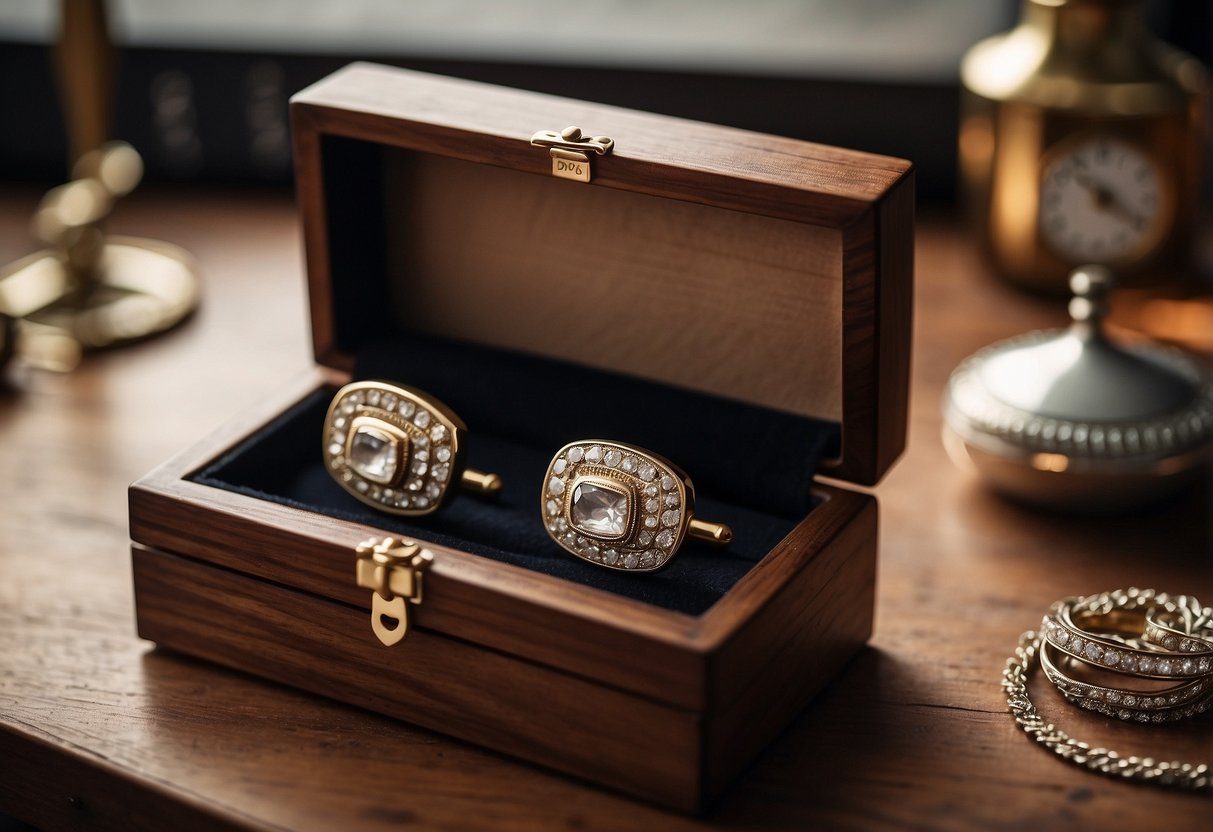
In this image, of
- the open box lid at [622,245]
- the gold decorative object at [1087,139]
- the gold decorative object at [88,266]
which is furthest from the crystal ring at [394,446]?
the gold decorative object at [1087,139]

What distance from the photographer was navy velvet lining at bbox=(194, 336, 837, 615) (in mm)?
1066

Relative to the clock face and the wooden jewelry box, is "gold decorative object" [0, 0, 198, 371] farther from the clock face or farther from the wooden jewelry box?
the clock face

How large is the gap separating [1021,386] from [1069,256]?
40 centimetres

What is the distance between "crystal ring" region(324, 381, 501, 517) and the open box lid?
0.41ft

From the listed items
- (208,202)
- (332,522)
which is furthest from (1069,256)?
(208,202)

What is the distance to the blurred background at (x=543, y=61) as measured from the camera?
1.83 m

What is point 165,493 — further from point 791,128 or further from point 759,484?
point 791,128

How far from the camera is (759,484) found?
1122 mm

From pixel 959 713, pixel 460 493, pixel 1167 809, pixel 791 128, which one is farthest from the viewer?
pixel 791 128

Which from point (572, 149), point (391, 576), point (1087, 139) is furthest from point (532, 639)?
point (1087, 139)

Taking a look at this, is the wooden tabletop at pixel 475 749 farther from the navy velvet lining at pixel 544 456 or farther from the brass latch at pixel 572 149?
the brass latch at pixel 572 149

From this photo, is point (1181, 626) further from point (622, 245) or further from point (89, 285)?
point (89, 285)

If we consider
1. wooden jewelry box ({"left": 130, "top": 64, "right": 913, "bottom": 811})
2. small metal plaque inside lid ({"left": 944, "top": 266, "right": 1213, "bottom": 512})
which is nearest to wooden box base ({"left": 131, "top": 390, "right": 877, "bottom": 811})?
wooden jewelry box ({"left": 130, "top": 64, "right": 913, "bottom": 811})

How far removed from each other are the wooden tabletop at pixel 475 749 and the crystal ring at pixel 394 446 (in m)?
0.16
